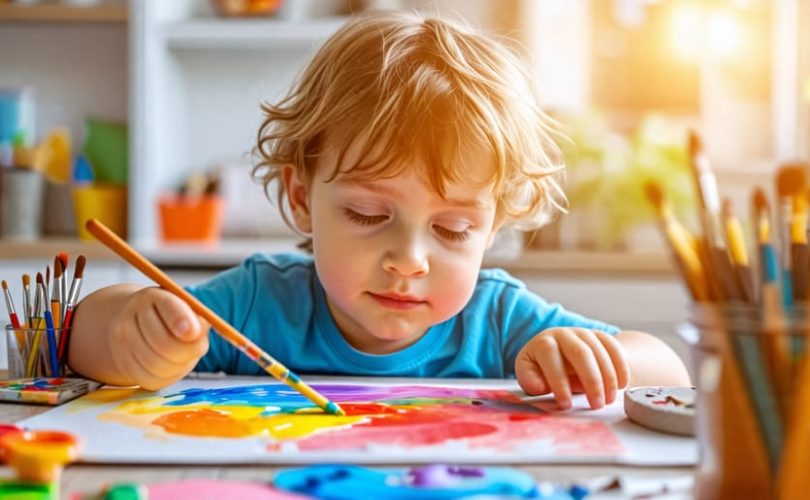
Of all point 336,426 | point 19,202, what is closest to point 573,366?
point 336,426

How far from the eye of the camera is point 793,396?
0.48 metres

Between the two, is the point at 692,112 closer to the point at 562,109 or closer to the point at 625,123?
the point at 625,123

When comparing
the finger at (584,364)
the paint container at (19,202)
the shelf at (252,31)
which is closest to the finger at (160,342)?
the finger at (584,364)

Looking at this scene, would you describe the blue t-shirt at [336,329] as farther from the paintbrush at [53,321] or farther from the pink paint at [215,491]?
the pink paint at [215,491]

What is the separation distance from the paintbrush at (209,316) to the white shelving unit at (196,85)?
5.50 feet

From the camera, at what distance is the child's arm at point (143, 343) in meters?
0.82

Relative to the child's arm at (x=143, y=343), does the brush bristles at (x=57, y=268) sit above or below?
above

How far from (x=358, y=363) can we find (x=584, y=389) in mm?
354

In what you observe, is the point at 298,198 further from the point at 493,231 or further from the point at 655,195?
the point at 655,195

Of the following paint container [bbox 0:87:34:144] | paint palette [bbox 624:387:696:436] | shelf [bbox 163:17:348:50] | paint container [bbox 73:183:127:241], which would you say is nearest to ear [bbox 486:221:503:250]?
paint palette [bbox 624:387:696:436]

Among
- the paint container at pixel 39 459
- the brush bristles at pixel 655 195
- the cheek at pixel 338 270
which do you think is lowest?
the paint container at pixel 39 459


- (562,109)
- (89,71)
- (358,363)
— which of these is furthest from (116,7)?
(358,363)

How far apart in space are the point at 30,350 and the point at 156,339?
6.4 inches

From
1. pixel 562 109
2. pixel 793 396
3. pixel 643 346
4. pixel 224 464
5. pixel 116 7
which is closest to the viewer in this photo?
pixel 793 396
